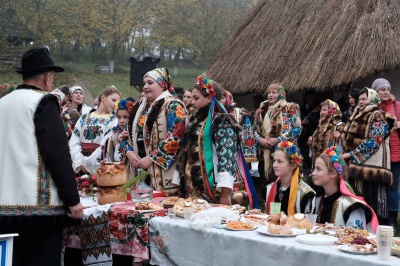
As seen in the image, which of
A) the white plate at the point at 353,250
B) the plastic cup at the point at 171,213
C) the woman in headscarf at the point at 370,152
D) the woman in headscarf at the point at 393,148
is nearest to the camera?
the white plate at the point at 353,250

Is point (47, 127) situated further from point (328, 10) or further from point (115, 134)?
point (328, 10)

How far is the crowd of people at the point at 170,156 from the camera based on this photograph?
357 cm

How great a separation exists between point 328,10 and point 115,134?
258 inches

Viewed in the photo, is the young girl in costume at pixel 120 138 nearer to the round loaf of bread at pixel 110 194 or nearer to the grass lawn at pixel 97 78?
the round loaf of bread at pixel 110 194

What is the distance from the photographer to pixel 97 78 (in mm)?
29094

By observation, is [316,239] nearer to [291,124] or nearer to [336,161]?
[336,161]

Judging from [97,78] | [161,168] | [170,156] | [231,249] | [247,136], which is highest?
[97,78]

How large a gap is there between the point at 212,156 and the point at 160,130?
0.64 metres

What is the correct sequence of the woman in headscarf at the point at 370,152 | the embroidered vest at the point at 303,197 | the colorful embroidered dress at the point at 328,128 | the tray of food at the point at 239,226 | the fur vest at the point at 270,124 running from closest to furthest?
→ the tray of food at the point at 239,226 < the embroidered vest at the point at 303,197 < the woman in headscarf at the point at 370,152 < the colorful embroidered dress at the point at 328,128 < the fur vest at the point at 270,124

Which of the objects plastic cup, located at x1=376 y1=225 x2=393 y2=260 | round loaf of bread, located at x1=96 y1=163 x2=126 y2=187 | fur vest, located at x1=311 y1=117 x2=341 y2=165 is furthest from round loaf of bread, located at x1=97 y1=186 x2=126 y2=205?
fur vest, located at x1=311 y1=117 x2=341 y2=165

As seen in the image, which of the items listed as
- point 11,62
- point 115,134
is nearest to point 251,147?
point 115,134

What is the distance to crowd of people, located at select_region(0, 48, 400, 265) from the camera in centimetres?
357

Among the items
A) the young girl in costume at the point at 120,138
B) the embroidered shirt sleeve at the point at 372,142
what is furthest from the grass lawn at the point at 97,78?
the embroidered shirt sleeve at the point at 372,142

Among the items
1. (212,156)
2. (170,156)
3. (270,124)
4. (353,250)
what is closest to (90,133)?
(170,156)
